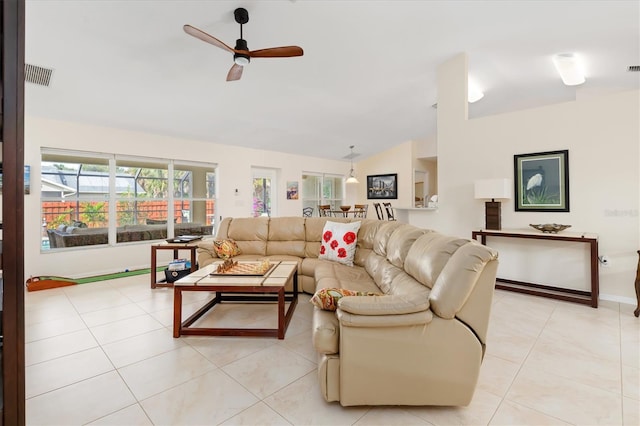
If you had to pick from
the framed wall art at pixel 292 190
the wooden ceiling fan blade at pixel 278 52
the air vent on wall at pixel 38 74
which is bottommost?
the framed wall art at pixel 292 190

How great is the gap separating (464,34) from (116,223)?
18.7 ft

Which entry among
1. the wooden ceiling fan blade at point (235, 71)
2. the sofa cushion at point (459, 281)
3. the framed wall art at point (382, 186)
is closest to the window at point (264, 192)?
the framed wall art at point (382, 186)

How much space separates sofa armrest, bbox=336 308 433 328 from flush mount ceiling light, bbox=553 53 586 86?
4.26 metres

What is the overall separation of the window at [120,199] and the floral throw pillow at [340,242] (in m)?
3.29

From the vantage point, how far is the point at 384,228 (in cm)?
322

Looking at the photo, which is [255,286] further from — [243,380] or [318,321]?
[318,321]

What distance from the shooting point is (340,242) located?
3586 millimetres

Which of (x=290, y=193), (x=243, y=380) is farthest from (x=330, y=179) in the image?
(x=243, y=380)

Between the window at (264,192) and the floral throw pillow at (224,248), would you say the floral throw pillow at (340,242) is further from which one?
the window at (264,192)

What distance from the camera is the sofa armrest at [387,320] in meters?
1.53

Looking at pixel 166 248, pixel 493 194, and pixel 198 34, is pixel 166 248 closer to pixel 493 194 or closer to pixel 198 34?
pixel 198 34

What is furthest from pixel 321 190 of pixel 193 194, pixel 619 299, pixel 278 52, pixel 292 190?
pixel 619 299

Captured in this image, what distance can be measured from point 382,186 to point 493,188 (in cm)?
471

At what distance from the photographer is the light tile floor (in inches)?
62.9
